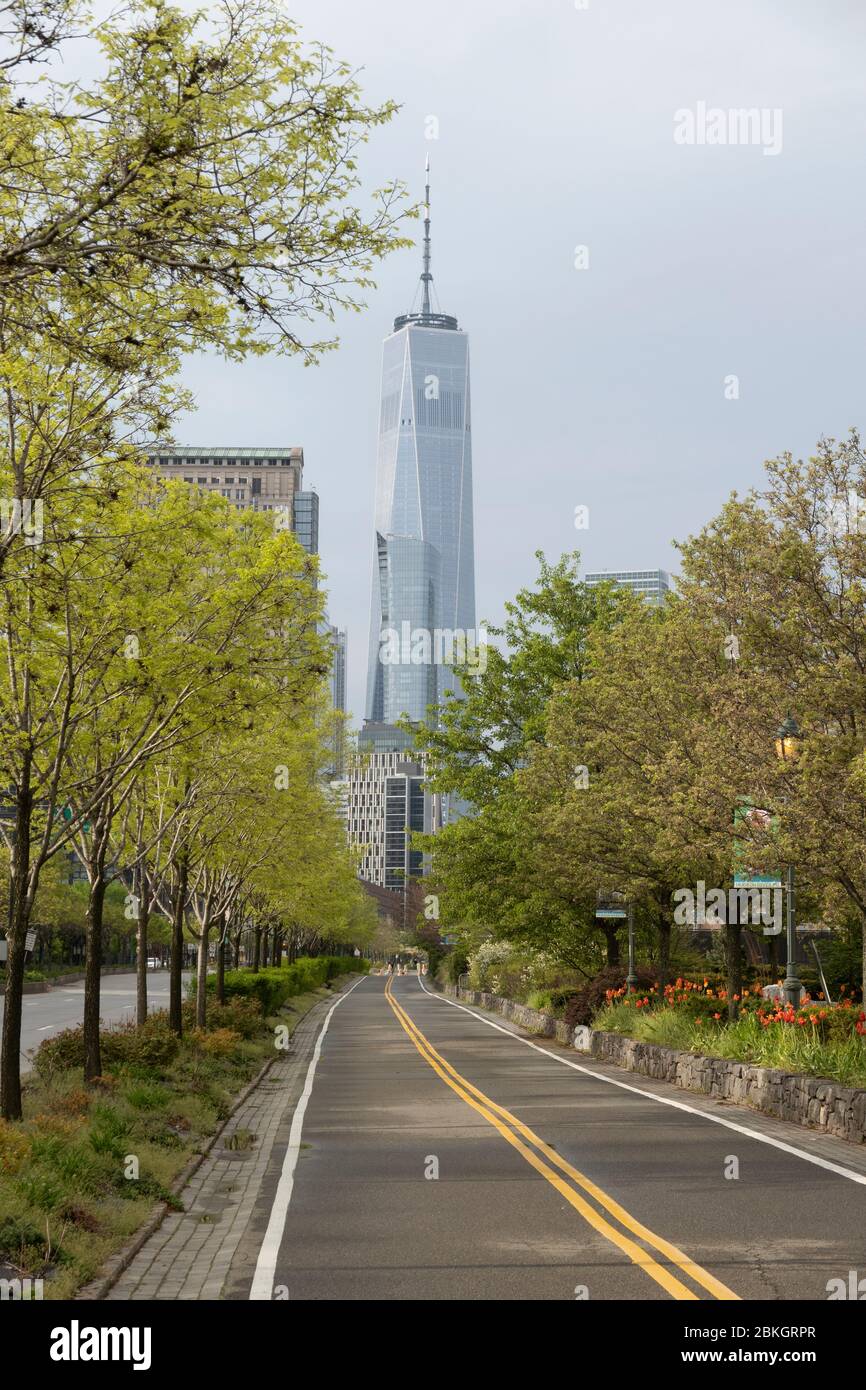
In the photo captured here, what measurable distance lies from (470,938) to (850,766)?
4032 centimetres

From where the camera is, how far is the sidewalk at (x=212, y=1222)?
9.26 m

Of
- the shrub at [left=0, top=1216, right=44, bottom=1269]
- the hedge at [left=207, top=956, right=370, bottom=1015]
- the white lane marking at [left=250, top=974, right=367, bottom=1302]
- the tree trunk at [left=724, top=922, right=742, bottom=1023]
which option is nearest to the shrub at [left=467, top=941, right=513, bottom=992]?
the hedge at [left=207, top=956, right=370, bottom=1015]

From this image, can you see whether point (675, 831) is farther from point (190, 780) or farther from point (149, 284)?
point (149, 284)

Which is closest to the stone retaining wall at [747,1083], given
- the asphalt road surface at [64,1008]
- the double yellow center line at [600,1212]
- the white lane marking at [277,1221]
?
the double yellow center line at [600,1212]

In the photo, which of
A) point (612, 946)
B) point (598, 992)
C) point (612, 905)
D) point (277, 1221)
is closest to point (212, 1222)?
point (277, 1221)

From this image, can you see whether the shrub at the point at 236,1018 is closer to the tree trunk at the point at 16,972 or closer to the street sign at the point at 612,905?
the street sign at the point at 612,905

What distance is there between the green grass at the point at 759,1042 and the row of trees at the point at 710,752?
136 centimetres

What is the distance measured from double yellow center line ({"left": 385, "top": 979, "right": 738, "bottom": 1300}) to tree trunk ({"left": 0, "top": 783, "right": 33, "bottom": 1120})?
5320mm

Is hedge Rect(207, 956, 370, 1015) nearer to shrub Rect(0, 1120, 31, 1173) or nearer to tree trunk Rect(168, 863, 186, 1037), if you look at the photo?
tree trunk Rect(168, 863, 186, 1037)

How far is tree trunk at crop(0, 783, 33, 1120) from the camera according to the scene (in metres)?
13.5

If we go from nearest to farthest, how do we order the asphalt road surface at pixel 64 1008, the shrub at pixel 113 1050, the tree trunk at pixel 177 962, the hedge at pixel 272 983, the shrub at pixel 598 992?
1. the shrub at pixel 113 1050
2. the tree trunk at pixel 177 962
3. the shrub at pixel 598 992
4. the asphalt road surface at pixel 64 1008
5. the hedge at pixel 272 983

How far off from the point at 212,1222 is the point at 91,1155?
1.39 metres
